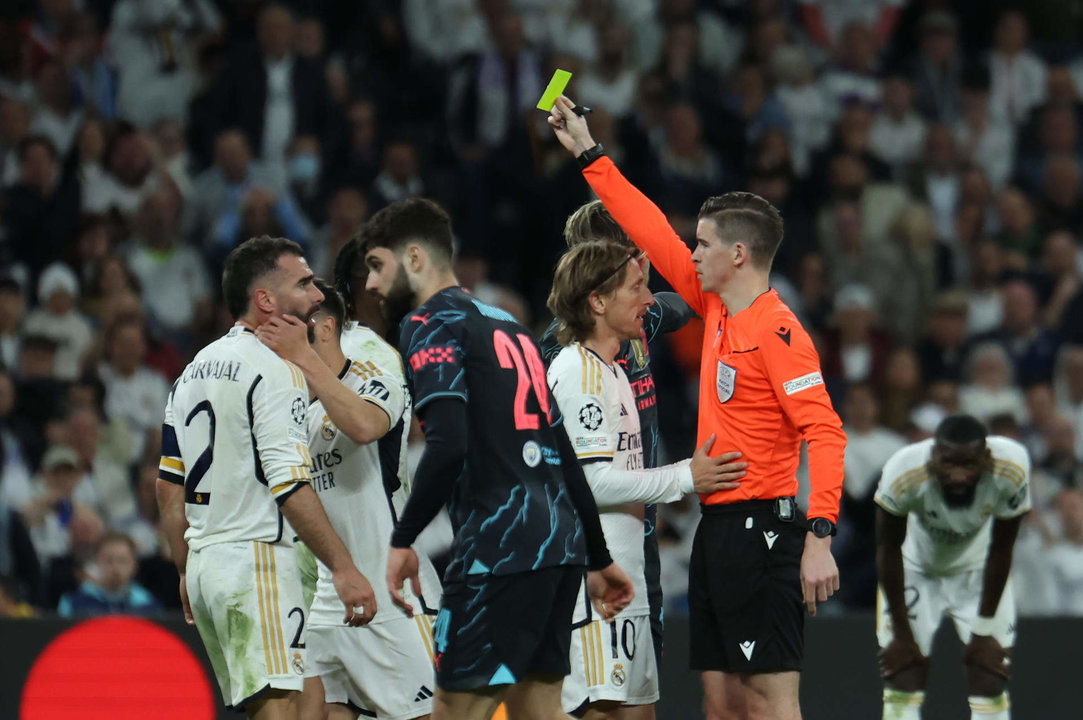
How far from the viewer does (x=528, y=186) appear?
12422mm

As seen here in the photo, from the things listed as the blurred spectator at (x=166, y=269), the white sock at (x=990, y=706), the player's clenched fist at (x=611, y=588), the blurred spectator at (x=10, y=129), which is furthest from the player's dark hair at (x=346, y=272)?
the blurred spectator at (x=10, y=129)

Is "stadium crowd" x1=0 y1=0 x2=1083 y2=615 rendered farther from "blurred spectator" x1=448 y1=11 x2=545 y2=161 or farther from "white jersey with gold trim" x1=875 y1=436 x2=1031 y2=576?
"white jersey with gold trim" x1=875 y1=436 x2=1031 y2=576

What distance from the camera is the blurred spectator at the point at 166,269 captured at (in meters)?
11.9

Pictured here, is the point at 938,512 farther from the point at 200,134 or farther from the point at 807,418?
Result: the point at 200,134

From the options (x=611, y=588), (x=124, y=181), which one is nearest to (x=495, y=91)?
(x=124, y=181)

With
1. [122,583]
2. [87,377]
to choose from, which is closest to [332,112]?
[87,377]

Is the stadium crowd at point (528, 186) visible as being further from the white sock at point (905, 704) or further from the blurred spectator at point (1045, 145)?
the white sock at point (905, 704)

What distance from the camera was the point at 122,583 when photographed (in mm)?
9492

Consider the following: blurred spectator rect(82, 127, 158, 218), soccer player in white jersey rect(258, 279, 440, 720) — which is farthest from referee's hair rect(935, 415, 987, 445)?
blurred spectator rect(82, 127, 158, 218)

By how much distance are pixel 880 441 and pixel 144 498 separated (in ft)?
16.6

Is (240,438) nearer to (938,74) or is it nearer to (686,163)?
(686,163)

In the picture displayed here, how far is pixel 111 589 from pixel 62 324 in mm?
2653

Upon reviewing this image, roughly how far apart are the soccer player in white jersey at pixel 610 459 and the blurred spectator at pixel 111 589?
4.13m

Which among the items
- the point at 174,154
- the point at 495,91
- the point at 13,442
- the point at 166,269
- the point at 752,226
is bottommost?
Result: the point at 13,442
